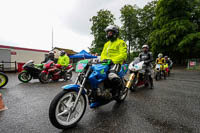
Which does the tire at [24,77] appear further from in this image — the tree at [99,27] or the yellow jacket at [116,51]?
the tree at [99,27]

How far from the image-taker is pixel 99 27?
27344 millimetres

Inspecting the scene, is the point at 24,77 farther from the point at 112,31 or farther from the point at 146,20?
the point at 146,20

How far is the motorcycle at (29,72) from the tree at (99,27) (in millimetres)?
19918

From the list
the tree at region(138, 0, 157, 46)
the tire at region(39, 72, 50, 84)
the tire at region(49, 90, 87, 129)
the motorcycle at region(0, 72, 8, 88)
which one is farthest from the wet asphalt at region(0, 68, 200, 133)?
the tree at region(138, 0, 157, 46)

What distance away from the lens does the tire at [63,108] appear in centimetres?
172

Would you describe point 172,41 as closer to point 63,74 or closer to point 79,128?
point 63,74

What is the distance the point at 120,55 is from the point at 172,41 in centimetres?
2079

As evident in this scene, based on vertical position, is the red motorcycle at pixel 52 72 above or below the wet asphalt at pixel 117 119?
above

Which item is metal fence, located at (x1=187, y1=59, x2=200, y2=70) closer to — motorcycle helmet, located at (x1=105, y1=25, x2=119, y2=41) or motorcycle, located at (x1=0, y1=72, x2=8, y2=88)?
motorcycle helmet, located at (x1=105, y1=25, x2=119, y2=41)

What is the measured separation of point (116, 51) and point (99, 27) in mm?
26190

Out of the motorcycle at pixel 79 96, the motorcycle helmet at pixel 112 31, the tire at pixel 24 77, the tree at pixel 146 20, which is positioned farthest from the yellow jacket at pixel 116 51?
the tree at pixel 146 20

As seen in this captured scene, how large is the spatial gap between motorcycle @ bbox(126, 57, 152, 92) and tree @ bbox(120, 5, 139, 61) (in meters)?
29.1

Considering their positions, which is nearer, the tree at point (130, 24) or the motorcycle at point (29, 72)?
the motorcycle at point (29, 72)

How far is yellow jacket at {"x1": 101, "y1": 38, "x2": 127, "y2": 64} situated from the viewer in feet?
8.62
